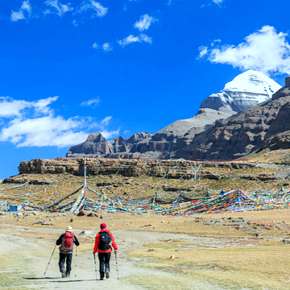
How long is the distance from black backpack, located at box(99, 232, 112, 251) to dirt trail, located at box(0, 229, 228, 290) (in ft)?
3.51

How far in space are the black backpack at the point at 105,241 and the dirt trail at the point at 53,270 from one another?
1069 mm

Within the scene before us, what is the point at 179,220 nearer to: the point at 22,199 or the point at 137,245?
the point at 137,245

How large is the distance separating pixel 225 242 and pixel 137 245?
532 centimetres

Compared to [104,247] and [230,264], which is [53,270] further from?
[230,264]

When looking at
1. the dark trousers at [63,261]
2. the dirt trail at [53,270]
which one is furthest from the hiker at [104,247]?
the dark trousers at [63,261]

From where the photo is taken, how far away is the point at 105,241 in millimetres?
18656

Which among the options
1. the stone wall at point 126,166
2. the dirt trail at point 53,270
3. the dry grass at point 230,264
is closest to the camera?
the dirt trail at point 53,270

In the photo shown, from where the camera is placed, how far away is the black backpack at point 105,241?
1861 centimetres

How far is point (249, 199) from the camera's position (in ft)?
206

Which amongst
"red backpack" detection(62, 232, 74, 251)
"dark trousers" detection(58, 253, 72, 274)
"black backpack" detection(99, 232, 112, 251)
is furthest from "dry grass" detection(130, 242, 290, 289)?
"red backpack" detection(62, 232, 74, 251)

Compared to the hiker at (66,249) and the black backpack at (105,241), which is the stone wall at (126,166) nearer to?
the hiker at (66,249)

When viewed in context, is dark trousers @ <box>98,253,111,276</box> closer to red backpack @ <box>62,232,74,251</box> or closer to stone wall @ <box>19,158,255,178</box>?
red backpack @ <box>62,232,74,251</box>

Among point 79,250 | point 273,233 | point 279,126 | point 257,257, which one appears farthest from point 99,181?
point 279,126

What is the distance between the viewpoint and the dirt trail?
17.7 meters
